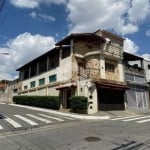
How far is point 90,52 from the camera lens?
26047 mm

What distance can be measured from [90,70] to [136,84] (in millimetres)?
7938

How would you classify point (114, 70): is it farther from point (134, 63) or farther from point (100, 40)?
point (134, 63)

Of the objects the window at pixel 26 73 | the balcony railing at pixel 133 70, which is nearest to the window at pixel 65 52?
the balcony railing at pixel 133 70

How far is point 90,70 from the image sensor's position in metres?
25.5

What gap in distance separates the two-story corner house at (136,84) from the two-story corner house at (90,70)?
5.33ft

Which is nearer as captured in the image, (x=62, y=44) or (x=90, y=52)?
(x=90, y=52)

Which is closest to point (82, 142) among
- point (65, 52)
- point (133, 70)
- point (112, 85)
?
point (112, 85)

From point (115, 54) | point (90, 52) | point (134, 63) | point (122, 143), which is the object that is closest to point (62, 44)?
point (90, 52)

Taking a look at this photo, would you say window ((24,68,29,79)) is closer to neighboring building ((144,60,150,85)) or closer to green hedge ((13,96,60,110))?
green hedge ((13,96,60,110))

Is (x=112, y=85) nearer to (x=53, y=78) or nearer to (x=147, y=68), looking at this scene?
(x=53, y=78)

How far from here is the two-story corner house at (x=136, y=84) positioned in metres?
28.9

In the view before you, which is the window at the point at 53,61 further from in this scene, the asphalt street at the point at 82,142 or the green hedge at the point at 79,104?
the asphalt street at the point at 82,142

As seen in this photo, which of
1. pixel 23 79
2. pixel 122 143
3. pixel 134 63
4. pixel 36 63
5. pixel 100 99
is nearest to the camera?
pixel 122 143

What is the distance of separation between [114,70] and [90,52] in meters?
4.02
